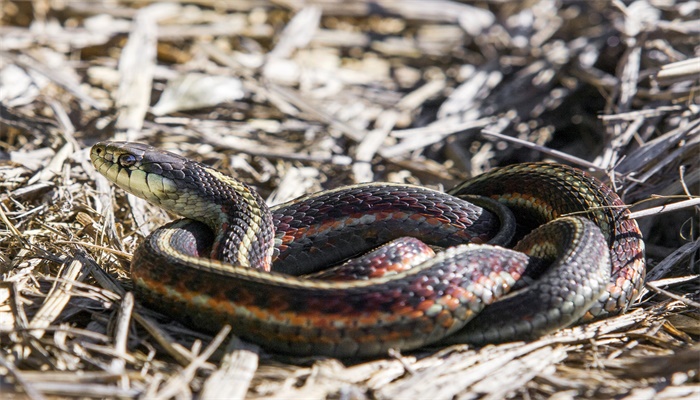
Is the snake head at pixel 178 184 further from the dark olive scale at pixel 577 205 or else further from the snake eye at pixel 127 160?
the dark olive scale at pixel 577 205

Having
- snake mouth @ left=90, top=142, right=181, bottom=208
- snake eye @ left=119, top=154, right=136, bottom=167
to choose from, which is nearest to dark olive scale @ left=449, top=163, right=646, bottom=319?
snake mouth @ left=90, top=142, right=181, bottom=208

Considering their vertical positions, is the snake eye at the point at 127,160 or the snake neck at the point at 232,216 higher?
the snake eye at the point at 127,160

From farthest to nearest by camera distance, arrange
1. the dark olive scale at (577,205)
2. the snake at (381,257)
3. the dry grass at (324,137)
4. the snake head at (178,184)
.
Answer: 1. the snake head at (178,184)
2. the dark olive scale at (577,205)
3. the snake at (381,257)
4. the dry grass at (324,137)

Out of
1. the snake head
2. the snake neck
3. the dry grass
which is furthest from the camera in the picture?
the snake head

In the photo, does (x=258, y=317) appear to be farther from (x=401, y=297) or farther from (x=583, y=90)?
(x=583, y=90)

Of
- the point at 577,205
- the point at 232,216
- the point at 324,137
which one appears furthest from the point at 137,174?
the point at 577,205

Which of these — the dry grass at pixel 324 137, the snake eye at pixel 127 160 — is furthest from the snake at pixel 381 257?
the dry grass at pixel 324 137

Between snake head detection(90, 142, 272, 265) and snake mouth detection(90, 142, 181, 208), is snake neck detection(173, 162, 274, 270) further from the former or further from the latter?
snake mouth detection(90, 142, 181, 208)

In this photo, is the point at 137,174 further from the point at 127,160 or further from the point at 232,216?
the point at 232,216
